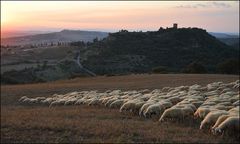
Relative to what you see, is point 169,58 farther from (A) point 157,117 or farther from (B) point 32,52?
(A) point 157,117

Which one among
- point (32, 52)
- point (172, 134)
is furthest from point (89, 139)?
point (32, 52)

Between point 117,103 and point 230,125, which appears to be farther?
point 117,103

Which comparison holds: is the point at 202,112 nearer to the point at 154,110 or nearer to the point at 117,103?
the point at 154,110

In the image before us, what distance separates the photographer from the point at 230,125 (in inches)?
637

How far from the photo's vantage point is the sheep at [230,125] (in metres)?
16.1

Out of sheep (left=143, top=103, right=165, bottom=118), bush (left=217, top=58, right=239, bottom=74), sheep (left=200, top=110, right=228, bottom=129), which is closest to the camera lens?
sheep (left=200, top=110, right=228, bottom=129)

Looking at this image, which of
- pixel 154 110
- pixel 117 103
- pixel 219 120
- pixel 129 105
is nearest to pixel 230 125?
pixel 219 120

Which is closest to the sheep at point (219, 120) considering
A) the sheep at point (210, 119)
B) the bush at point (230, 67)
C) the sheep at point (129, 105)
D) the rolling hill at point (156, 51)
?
the sheep at point (210, 119)

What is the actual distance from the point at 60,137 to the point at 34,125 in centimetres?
327

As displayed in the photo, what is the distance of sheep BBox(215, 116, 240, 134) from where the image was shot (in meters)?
16.1

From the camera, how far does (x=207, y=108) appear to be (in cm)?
2033

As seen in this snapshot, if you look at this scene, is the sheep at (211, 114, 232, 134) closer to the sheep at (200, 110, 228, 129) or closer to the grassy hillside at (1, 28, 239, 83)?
the sheep at (200, 110, 228, 129)

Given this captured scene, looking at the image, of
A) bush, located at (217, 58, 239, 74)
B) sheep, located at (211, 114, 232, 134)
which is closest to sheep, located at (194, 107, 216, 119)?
sheep, located at (211, 114, 232, 134)

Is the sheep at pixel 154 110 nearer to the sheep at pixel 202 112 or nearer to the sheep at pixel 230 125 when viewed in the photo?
the sheep at pixel 202 112
